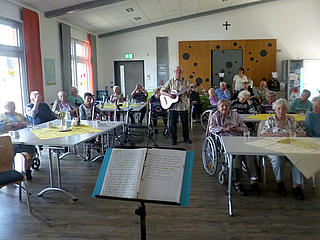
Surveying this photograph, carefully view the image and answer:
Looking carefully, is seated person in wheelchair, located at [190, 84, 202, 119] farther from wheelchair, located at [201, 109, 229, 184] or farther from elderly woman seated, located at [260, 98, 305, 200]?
elderly woman seated, located at [260, 98, 305, 200]

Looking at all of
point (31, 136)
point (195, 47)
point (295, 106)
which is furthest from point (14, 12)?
point (195, 47)

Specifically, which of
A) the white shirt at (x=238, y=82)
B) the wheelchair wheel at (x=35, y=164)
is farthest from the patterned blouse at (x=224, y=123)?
the white shirt at (x=238, y=82)

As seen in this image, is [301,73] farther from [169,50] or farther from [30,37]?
[30,37]

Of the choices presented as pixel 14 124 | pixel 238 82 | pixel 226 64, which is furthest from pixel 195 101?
pixel 14 124

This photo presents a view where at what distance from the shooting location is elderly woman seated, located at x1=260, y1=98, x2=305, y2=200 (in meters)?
3.48

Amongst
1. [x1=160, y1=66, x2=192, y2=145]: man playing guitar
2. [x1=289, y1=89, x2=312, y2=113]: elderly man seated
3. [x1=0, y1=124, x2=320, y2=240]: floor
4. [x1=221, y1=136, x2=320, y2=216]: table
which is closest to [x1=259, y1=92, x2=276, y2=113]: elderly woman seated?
[x1=289, y1=89, x2=312, y2=113]: elderly man seated

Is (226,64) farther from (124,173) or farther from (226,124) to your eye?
(124,173)

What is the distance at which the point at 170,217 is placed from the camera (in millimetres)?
3018

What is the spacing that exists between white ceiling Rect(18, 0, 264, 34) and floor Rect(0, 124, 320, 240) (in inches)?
191

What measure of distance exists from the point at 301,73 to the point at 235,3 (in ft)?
11.2

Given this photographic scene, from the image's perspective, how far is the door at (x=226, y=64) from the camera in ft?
36.5

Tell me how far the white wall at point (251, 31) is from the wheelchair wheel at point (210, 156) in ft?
24.8

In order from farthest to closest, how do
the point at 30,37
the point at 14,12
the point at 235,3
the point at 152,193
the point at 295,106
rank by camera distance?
the point at 235,3 → the point at 30,37 → the point at 14,12 → the point at 295,106 → the point at 152,193

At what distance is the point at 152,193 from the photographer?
1.69m
